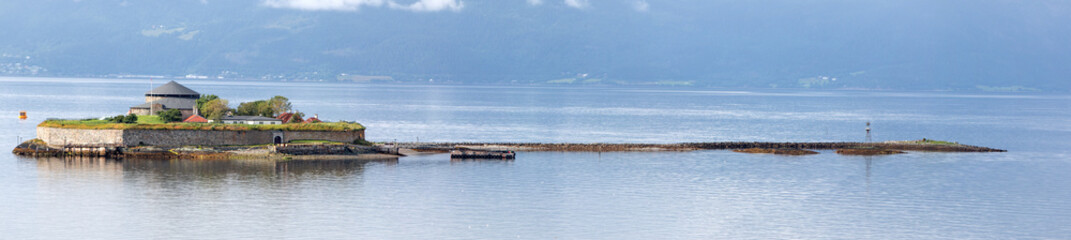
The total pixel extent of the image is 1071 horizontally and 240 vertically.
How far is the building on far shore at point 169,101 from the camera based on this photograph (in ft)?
303

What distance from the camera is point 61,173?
70.6 m

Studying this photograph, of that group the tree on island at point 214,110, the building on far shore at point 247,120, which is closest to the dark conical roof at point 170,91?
the tree on island at point 214,110

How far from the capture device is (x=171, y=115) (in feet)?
283

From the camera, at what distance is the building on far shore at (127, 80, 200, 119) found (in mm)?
92500

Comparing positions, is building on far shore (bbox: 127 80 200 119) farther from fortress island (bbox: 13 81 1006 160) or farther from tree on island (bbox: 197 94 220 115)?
tree on island (bbox: 197 94 220 115)

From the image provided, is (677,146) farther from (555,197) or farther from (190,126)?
(190,126)

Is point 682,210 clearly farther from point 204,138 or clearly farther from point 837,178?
point 204,138

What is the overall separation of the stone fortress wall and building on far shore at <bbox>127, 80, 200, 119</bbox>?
802 centimetres

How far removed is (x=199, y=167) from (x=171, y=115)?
513 inches

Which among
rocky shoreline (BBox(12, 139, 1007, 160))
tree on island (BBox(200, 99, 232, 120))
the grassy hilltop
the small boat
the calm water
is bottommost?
the calm water

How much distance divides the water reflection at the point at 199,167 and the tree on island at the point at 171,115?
7315 mm

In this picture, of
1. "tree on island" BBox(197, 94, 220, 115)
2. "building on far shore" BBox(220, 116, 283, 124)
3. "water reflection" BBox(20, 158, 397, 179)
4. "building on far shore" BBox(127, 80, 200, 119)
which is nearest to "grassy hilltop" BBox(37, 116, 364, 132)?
"building on far shore" BBox(220, 116, 283, 124)

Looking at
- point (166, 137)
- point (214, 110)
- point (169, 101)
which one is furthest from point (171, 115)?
point (169, 101)

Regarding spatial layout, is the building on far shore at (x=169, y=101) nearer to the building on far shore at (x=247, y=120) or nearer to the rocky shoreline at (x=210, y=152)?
the building on far shore at (x=247, y=120)
